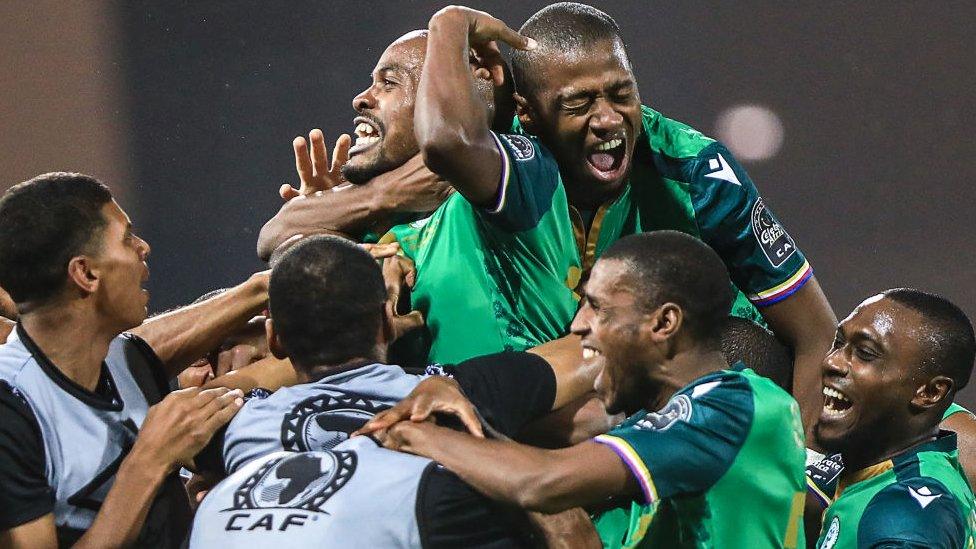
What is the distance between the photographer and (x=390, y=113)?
329 cm

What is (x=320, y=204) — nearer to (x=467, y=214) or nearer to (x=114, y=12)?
(x=467, y=214)

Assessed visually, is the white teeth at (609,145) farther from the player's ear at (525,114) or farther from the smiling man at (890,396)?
the smiling man at (890,396)

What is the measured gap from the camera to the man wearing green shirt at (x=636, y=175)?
2.94 metres

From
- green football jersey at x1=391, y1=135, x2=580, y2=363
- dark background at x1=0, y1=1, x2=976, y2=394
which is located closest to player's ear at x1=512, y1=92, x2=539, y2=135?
green football jersey at x1=391, y1=135, x2=580, y2=363

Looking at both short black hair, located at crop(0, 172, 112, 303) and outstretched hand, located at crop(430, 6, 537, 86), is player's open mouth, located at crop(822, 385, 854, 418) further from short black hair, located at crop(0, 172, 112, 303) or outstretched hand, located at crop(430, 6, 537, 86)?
short black hair, located at crop(0, 172, 112, 303)

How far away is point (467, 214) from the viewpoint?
117 inches

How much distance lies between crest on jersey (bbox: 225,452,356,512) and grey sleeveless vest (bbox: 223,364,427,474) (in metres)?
0.08

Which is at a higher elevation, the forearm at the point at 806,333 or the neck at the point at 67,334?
the neck at the point at 67,334

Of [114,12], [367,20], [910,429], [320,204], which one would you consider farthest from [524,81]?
[114,12]

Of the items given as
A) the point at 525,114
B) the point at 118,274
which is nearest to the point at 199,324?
the point at 118,274

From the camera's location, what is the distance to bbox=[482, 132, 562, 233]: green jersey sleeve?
2.74m

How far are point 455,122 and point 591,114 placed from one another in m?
0.40

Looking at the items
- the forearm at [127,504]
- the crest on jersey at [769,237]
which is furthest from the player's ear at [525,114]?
the forearm at [127,504]

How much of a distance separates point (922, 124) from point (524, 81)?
3.18 metres
